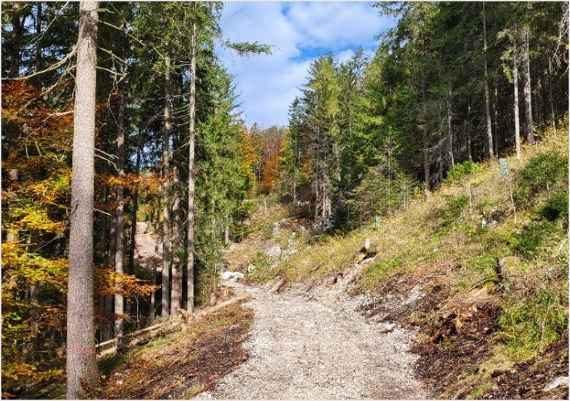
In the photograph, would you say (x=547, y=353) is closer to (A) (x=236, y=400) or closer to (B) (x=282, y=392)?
(B) (x=282, y=392)

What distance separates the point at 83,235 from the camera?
732 centimetres

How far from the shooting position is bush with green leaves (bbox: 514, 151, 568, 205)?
11.7m

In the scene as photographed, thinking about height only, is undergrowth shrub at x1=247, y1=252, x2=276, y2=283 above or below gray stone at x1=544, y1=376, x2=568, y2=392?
below

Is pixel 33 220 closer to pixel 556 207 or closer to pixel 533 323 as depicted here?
pixel 533 323

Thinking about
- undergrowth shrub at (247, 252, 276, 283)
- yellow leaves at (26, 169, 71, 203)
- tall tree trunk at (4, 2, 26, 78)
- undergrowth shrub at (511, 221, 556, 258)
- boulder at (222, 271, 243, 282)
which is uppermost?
tall tree trunk at (4, 2, 26, 78)

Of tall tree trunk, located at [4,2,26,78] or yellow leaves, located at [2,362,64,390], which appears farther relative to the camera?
tall tree trunk, located at [4,2,26,78]

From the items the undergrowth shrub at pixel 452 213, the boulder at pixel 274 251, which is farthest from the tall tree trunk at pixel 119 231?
the boulder at pixel 274 251

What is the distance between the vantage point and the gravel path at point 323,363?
680 cm

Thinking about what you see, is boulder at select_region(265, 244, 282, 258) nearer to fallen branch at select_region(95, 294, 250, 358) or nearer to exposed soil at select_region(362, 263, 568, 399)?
fallen branch at select_region(95, 294, 250, 358)

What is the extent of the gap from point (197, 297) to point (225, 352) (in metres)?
12.6

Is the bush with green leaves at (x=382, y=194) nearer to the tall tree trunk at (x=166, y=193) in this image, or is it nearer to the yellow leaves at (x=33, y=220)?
the tall tree trunk at (x=166, y=193)

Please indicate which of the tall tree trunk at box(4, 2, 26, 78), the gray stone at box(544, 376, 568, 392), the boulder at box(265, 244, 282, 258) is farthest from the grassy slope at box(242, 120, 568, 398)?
the boulder at box(265, 244, 282, 258)

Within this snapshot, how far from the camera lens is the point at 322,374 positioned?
24.5 feet

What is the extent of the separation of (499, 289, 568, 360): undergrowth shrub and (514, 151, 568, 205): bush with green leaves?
18.0 ft
